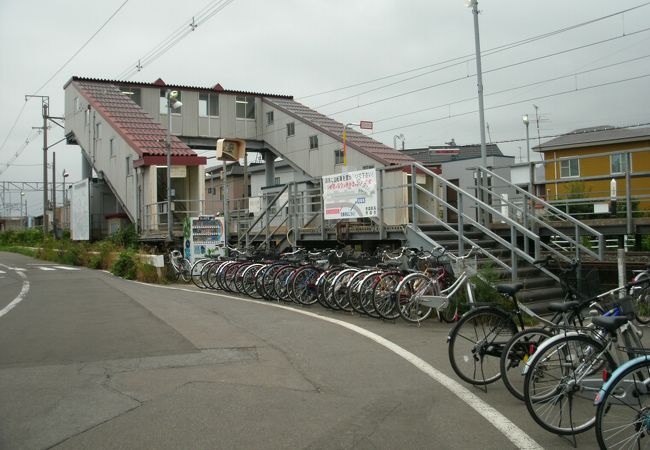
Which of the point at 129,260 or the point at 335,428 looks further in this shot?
the point at 129,260

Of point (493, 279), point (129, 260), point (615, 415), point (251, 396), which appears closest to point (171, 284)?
point (129, 260)

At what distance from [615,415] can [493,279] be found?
605 cm

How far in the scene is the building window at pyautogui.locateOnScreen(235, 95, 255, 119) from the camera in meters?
36.6

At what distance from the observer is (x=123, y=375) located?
6418mm

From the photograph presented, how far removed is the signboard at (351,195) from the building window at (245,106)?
76.0 ft

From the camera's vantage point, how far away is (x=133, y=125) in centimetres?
2819

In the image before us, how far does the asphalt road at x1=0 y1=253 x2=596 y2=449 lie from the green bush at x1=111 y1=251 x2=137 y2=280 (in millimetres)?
8385

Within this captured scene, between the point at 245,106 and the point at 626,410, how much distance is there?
114 feet

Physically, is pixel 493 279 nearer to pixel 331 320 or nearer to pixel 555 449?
pixel 331 320

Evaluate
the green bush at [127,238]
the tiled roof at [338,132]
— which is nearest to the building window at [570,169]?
the tiled roof at [338,132]

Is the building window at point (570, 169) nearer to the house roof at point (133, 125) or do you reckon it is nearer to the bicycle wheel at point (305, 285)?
the house roof at point (133, 125)

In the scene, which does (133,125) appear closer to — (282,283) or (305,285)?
(282,283)

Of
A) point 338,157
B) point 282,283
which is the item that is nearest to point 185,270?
point 282,283

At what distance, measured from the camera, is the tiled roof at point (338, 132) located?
28.7 metres
